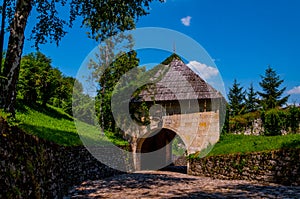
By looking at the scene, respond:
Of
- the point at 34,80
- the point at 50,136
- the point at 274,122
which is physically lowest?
the point at 50,136

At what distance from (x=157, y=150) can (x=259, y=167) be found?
11.3 m

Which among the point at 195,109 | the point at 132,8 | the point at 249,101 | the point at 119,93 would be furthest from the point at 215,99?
the point at 249,101

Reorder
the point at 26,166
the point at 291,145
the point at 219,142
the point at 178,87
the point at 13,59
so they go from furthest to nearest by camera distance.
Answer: the point at 178,87, the point at 219,142, the point at 291,145, the point at 13,59, the point at 26,166

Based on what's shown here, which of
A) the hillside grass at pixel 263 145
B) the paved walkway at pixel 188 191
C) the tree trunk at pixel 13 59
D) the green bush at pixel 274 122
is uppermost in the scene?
the tree trunk at pixel 13 59

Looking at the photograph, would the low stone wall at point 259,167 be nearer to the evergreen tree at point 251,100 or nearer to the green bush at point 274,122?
the green bush at point 274,122

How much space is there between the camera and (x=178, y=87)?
1684 cm

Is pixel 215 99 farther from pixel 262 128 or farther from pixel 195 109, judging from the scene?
pixel 262 128

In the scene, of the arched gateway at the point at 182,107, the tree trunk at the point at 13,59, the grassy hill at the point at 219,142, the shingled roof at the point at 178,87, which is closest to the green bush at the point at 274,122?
the grassy hill at the point at 219,142

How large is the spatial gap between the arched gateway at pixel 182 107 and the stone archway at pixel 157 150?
1.21 m

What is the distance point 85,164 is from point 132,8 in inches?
253

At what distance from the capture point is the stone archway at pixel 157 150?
19.5 metres

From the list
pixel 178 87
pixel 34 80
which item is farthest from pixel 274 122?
pixel 34 80

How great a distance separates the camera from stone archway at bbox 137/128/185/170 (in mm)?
19506

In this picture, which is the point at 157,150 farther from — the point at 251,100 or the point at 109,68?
the point at 251,100
